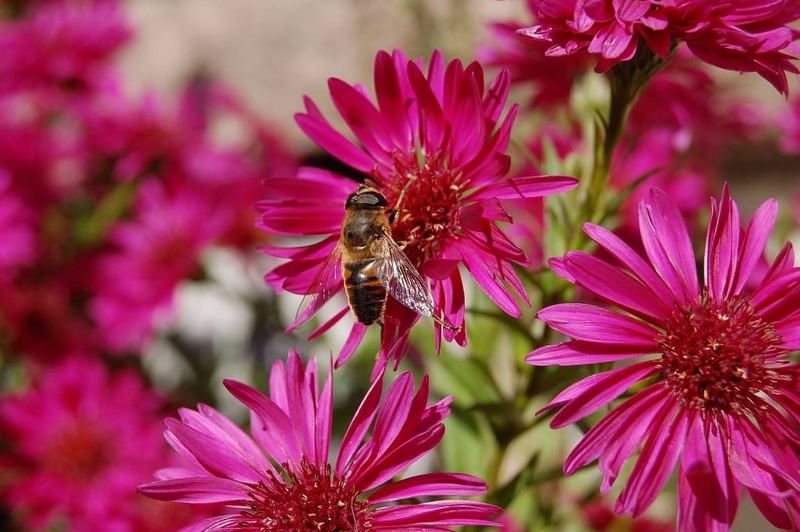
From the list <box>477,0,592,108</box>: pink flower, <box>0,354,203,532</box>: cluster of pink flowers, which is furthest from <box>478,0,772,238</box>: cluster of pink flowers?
<box>0,354,203,532</box>: cluster of pink flowers

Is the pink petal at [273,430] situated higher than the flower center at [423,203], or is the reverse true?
the flower center at [423,203]

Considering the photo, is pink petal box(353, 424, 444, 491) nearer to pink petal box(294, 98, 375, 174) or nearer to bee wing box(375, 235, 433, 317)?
bee wing box(375, 235, 433, 317)

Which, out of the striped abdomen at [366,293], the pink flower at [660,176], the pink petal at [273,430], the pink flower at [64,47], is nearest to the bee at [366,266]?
the striped abdomen at [366,293]

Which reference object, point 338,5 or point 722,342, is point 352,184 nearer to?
point 722,342

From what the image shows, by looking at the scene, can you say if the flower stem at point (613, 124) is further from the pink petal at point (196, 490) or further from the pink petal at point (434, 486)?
the pink petal at point (196, 490)

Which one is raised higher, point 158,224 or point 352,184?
point 158,224

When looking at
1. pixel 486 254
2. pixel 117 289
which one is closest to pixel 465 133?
pixel 486 254
